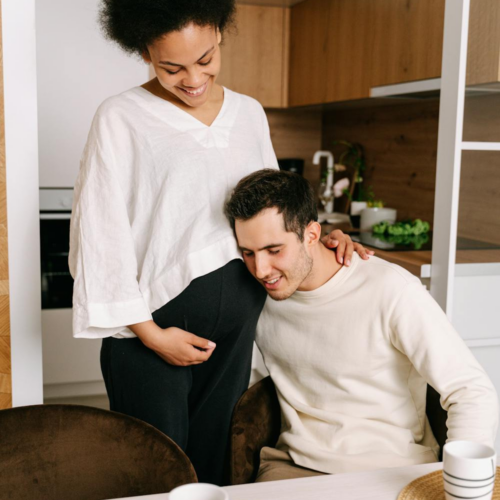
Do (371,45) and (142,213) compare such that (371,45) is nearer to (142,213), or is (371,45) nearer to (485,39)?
(485,39)

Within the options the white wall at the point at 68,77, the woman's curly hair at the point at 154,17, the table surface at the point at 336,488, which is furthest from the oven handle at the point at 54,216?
the table surface at the point at 336,488

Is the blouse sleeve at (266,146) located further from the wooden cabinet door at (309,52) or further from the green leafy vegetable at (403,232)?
the wooden cabinet door at (309,52)

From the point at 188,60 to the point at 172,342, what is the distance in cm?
56

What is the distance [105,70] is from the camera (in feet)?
9.58

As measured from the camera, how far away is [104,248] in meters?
1.34

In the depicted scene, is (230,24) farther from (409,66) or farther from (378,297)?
(409,66)

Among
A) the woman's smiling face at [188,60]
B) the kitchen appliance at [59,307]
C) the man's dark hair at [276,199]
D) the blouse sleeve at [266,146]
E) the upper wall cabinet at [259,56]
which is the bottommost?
the kitchen appliance at [59,307]

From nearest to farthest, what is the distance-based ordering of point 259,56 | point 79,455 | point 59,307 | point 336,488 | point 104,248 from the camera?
point 336,488
point 79,455
point 104,248
point 59,307
point 259,56

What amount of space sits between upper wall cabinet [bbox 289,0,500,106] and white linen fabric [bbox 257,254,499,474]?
96 centimetres

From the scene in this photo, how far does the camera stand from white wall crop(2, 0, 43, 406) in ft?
5.41

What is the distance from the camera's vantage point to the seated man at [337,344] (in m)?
1.34

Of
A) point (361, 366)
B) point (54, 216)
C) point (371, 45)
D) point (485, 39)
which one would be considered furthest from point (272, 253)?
point (54, 216)

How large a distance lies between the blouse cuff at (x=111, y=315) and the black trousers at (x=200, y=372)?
5cm

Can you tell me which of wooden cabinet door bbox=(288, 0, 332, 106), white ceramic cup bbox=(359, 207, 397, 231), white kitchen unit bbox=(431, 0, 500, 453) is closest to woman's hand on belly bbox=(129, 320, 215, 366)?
white kitchen unit bbox=(431, 0, 500, 453)
